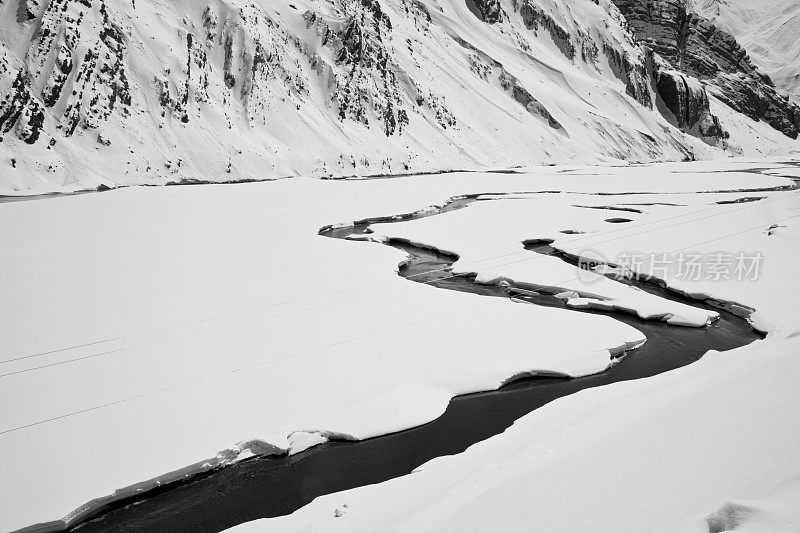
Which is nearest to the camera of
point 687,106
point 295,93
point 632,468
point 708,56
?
point 632,468

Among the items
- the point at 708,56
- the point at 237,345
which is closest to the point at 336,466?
the point at 237,345

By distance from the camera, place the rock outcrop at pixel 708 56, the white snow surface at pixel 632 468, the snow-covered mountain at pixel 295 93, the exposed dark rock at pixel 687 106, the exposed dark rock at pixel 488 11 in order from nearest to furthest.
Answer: the white snow surface at pixel 632 468 < the snow-covered mountain at pixel 295 93 < the exposed dark rock at pixel 488 11 < the exposed dark rock at pixel 687 106 < the rock outcrop at pixel 708 56

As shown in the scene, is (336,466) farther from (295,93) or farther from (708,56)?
(708,56)

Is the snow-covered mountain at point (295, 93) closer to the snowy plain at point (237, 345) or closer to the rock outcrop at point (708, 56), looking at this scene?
the snowy plain at point (237, 345)

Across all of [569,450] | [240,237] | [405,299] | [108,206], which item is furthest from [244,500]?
[108,206]

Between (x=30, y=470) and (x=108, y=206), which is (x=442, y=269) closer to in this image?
(x=30, y=470)

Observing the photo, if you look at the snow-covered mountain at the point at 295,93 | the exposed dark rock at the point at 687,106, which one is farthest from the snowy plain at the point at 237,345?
the exposed dark rock at the point at 687,106
